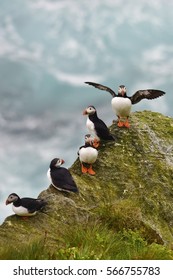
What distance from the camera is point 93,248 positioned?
12930mm

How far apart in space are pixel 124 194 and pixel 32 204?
4.29m

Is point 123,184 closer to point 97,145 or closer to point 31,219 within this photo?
point 97,145

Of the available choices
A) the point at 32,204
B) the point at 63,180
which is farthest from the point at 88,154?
the point at 32,204

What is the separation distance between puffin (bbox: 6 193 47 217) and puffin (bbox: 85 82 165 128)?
5498 mm

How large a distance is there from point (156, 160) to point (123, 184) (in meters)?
1.62

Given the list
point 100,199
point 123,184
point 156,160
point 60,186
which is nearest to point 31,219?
point 60,186

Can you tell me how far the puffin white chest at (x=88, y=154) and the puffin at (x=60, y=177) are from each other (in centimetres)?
125

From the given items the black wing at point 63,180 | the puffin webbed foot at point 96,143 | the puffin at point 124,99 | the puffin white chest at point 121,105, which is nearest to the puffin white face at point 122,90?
the puffin at point 124,99

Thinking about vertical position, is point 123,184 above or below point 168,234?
above

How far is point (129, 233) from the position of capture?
14.9m

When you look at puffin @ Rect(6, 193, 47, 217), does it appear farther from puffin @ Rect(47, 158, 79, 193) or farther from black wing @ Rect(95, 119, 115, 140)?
black wing @ Rect(95, 119, 115, 140)

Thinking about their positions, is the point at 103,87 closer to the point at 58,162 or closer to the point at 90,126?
the point at 90,126
